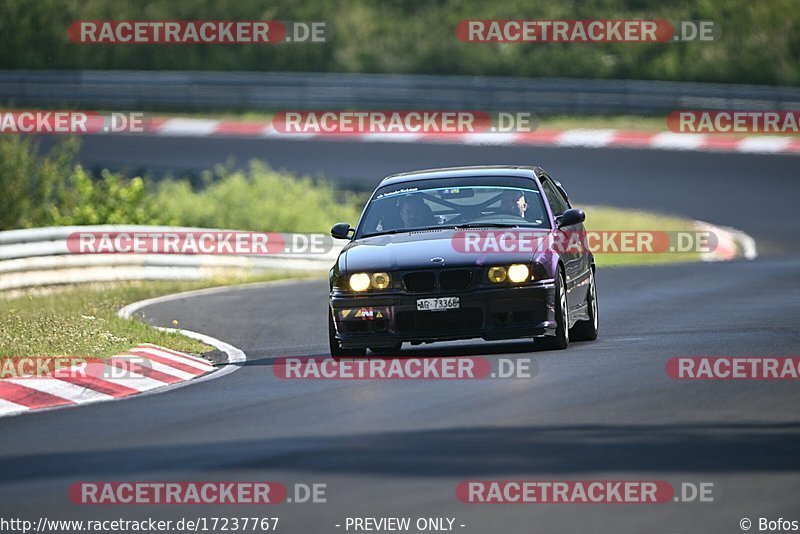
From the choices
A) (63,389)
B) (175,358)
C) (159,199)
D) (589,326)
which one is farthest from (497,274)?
(159,199)

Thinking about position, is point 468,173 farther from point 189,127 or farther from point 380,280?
point 189,127

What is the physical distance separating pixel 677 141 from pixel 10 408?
84.5 ft

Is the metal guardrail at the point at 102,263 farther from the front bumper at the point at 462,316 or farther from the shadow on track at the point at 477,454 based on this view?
the shadow on track at the point at 477,454

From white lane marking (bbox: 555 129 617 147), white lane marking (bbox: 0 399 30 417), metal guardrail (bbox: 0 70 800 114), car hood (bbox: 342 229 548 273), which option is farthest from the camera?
metal guardrail (bbox: 0 70 800 114)

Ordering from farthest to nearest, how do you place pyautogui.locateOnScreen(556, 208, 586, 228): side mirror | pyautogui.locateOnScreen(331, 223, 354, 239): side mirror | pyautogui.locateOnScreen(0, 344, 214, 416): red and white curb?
pyautogui.locateOnScreen(331, 223, 354, 239): side mirror → pyautogui.locateOnScreen(556, 208, 586, 228): side mirror → pyautogui.locateOnScreen(0, 344, 214, 416): red and white curb

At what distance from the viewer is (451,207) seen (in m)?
14.8

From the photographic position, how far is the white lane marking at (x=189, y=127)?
3978 cm

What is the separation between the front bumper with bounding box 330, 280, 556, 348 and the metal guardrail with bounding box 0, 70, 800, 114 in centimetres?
2449

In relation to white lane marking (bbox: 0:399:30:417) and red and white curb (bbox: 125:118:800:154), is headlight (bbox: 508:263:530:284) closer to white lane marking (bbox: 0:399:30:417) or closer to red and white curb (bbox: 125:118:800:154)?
white lane marking (bbox: 0:399:30:417)

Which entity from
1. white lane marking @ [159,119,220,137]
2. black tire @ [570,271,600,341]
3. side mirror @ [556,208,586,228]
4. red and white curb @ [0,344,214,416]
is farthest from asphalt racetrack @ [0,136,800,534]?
white lane marking @ [159,119,220,137]

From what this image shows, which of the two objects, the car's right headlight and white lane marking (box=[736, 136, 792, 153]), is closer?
the car's right headlight

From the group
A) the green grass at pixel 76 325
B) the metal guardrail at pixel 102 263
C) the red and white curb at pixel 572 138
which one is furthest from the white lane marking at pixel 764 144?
the green grass at pixel 76 325

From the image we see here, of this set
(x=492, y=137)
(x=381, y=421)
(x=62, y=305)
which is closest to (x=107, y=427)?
(x=381, y=421)

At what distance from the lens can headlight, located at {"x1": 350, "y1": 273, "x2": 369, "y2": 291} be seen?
13711mm
